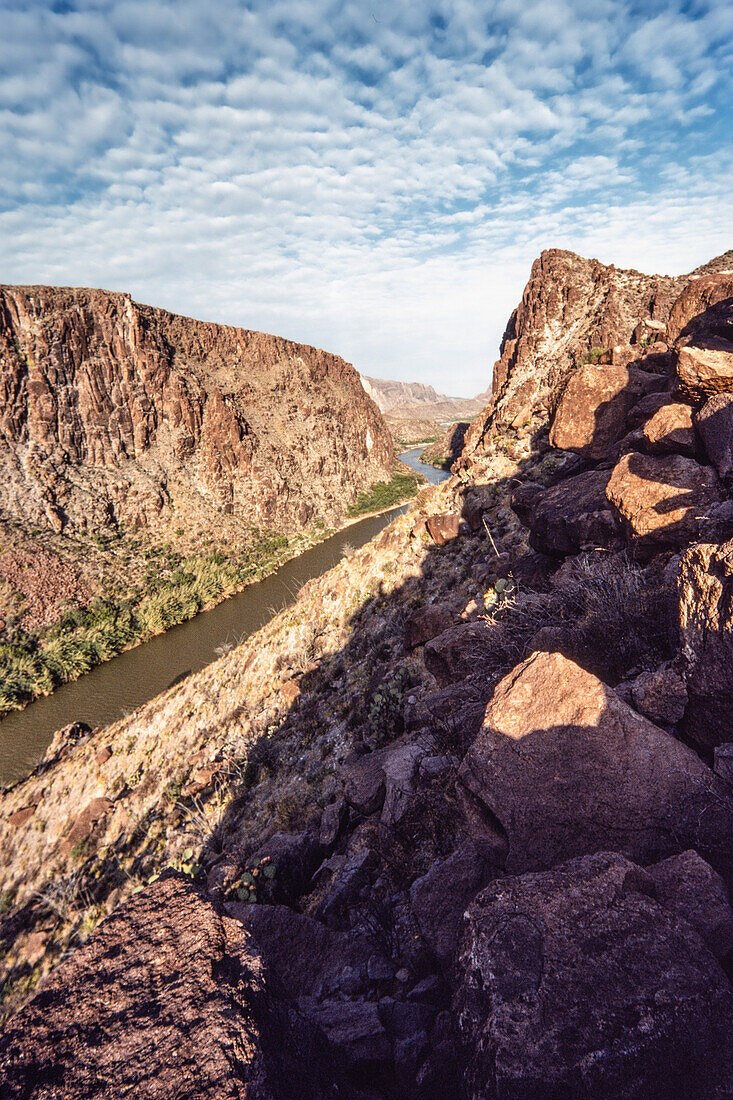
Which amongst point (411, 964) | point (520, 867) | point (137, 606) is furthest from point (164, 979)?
point (137, 606)

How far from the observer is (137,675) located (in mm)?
26953

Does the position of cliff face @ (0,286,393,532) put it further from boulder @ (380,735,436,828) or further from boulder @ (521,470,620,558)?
boulder @ (380,735,436,828)

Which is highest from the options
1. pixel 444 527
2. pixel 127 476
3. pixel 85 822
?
pixel 127 476

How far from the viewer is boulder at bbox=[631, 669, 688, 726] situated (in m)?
2.98

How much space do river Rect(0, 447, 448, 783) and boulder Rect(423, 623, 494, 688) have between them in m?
14.2

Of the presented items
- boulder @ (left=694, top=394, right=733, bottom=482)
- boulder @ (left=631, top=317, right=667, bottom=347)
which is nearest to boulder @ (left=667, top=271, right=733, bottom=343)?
boulder @ (left=631, top=317, right=667, bottom=347)

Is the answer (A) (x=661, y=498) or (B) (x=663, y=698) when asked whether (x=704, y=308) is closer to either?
(A) (x=661, y=498)

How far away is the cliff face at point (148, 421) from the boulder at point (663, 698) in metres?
41.4

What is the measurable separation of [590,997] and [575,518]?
231 inches

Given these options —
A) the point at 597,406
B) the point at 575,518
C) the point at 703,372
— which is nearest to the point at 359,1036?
the point at 575,518

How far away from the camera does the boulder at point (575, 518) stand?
6.20m

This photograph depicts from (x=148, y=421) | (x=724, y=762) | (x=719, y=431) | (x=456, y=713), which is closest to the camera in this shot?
(x=724, y=762)

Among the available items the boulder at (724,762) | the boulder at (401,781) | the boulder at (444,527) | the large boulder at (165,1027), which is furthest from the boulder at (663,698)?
the boulder at (444,527)

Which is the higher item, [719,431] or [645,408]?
[645,408]
